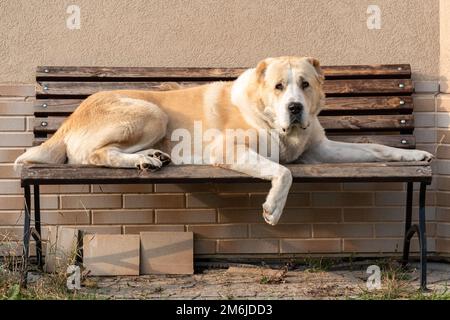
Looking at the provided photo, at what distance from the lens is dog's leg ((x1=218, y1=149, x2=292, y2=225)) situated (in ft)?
12.9

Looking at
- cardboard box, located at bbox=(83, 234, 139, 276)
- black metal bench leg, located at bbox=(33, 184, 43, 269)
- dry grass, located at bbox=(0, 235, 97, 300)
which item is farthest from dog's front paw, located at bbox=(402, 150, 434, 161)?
black metal bench leg, located at bbox=(33, 184, 43, 269)

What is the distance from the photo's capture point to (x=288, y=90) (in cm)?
420

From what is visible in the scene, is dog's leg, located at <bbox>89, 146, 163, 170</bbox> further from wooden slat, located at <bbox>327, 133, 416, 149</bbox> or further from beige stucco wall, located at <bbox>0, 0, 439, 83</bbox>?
wooden slat, located at <bbox>327, 133, 416, 149</bbox>

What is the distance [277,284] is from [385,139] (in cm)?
119

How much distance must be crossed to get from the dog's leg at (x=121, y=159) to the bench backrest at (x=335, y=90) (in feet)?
2.31

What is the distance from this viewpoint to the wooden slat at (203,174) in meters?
3.97

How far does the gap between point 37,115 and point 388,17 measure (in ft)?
7.65

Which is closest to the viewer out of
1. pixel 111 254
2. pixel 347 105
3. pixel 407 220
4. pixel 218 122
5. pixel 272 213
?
pixel 272 213

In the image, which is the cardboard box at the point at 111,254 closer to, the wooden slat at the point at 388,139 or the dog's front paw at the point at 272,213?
the dog's front paw at the point at 272,213

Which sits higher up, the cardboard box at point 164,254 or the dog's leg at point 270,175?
the dog's leg at point 270,175

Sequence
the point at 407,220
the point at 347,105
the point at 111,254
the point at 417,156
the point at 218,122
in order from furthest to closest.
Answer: the point at 347,105 → the point at 407,220 → the point at 111,254 → the point at 218,122 → the point at 417,156

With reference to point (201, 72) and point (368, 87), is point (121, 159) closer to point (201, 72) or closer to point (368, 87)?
point (201, 72)

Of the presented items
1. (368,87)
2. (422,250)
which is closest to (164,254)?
(422,250)

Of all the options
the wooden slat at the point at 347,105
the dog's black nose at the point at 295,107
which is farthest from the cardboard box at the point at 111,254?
the dog's black nose at the point at 295,107
